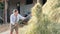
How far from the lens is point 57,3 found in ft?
34.6

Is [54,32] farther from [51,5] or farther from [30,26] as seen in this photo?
[51,5]

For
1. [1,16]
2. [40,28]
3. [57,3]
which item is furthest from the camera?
[1,16]

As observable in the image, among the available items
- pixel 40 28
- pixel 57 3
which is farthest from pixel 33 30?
pixel 57 3

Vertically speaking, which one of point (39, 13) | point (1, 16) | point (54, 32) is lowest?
point (1, 16)

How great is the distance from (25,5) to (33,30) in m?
18.2

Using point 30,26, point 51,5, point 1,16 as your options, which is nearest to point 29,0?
point 1,16

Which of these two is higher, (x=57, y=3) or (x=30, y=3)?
(x=57, y=3)

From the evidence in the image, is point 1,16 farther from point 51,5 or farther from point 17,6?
point 51,5

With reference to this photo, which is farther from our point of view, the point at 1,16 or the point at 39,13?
the point at 1,16

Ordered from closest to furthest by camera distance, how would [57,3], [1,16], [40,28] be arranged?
1. [40,28]
2. [57,3]
3. [1,16]

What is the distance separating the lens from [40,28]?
7648mm

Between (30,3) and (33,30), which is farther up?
(33,30)

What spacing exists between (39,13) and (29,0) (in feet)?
59.8

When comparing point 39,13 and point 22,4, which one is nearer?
point 39,13
